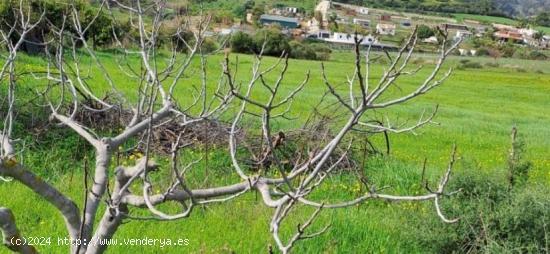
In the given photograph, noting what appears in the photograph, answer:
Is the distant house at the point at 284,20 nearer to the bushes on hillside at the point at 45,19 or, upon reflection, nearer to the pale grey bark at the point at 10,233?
the bushes on hillside at the point at 45,19

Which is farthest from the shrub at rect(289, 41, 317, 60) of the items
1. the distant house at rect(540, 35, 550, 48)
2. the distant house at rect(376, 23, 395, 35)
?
the distant house at rect(540, 35, 550, 48)

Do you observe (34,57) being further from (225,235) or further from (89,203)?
(89,203)

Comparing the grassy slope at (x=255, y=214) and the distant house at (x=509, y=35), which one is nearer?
the grassy slope at (x=255, y=214)

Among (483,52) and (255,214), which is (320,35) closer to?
(483,52)

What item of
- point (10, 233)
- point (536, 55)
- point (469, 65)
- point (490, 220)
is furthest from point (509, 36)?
point (10, 233)

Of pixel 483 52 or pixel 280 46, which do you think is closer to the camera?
pixel 280 46

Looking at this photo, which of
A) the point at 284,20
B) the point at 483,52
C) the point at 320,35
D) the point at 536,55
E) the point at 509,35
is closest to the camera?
the point at 320,35

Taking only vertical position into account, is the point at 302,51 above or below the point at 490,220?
below

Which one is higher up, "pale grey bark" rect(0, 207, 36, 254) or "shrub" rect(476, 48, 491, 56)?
"pale grey bark" rect(0, 207, 36, 254)

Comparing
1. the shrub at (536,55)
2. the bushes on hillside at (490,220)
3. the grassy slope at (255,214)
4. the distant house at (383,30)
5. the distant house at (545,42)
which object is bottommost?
the distant house at (545,42)

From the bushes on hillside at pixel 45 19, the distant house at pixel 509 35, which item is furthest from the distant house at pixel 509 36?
the bushes on hillside at pixel 45 19

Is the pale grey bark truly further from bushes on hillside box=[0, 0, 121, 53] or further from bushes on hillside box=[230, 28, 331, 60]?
bushes on hillside box=[230, 28, 331, 60]

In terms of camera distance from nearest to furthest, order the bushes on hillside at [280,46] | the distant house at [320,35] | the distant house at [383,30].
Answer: the distant house at [383,30] < the bushes on hillside at [280,46] < the distant house at [320,35]

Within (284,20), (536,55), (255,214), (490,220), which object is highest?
(490,220)
